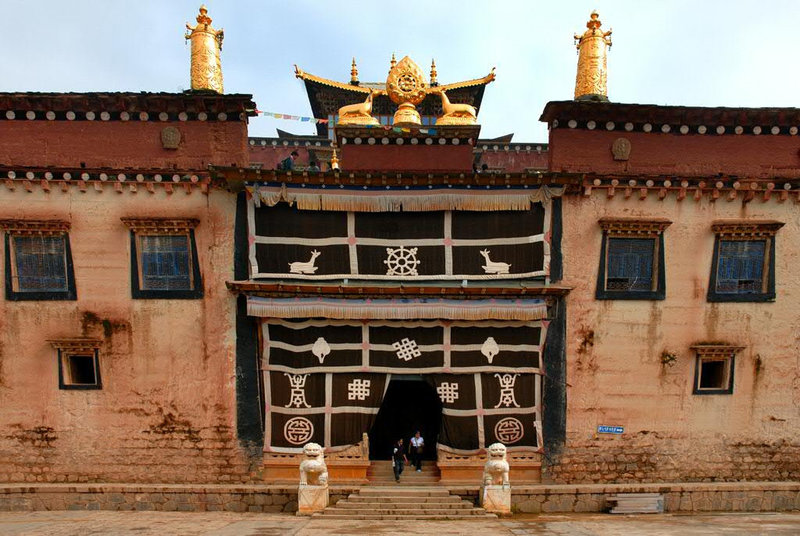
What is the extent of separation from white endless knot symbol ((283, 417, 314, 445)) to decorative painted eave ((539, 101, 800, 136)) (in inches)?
344

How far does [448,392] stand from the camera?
35.2ft

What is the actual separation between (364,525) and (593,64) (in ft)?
38.8

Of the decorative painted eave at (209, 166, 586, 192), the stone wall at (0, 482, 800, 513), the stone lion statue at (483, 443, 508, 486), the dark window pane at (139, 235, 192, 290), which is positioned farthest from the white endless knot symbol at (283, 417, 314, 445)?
the decorative painted eave at (209, 166, 586, 192)

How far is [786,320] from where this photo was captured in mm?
10906

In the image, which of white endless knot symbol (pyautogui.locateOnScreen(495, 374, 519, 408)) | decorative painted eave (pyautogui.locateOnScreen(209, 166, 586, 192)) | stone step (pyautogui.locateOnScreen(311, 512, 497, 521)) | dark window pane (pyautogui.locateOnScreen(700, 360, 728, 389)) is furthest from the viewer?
dark window pane (pyautogui.locateOnScreen(700, 360, 728, 389))

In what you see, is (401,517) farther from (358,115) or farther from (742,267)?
(742,267)

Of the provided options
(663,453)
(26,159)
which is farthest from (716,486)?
(26,159)

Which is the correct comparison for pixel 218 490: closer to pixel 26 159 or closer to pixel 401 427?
pixel 401 427

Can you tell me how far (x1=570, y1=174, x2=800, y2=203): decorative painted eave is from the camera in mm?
10680

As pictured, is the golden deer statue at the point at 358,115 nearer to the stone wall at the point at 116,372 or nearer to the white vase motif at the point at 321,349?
the stone wall at the point at 116,372

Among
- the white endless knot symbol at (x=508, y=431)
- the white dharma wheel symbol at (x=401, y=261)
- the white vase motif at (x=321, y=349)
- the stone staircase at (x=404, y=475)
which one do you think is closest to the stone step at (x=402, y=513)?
the stone staircase at (x=404, y=475)

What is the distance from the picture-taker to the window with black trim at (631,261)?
421 inches

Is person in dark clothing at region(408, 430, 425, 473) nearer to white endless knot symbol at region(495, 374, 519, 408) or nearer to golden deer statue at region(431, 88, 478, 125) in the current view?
white endless knot symbol at region(495, 374, 519, 408)

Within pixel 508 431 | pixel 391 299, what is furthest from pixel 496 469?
pixel 391 299
